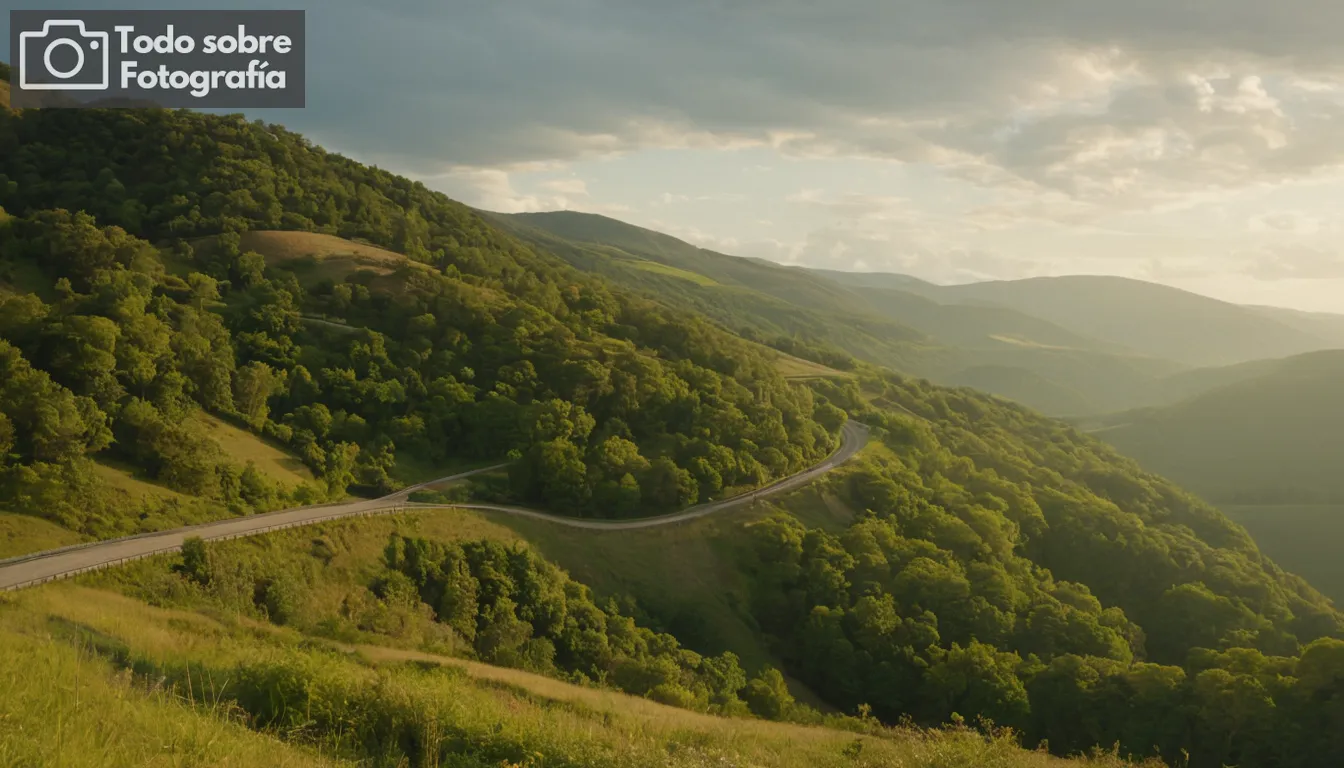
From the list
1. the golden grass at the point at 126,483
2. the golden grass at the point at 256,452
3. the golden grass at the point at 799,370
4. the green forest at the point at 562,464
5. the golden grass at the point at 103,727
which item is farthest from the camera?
the golden grass at the point at 799,370

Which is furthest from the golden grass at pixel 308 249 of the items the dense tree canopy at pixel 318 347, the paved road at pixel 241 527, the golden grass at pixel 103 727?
the golden grass at pixel 103 727

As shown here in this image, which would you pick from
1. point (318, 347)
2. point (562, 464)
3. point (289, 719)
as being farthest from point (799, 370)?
point (289, 719)

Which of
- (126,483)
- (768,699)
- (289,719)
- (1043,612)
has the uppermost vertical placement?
(289,719)

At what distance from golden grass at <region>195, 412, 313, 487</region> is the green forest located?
1273 mm

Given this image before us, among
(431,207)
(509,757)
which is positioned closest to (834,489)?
(509,757)

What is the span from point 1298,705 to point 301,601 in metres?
57.6

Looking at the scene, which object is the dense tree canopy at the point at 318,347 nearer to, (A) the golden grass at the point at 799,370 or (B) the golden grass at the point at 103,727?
(A) the golden grass at the point at 799,370

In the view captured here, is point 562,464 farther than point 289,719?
Yes

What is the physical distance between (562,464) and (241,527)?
27323 millimetres

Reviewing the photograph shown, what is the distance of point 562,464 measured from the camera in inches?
2564

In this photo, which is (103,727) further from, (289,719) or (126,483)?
(126,483)

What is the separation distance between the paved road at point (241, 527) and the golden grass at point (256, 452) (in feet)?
14.1

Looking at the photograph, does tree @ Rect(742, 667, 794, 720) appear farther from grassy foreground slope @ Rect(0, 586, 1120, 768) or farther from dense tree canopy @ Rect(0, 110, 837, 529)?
grassy foreground slope @ Rect(0, 586, 1120, 768)

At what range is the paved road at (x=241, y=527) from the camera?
102ft
